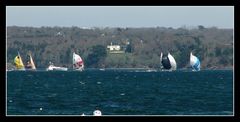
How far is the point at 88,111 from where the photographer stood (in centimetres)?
6838

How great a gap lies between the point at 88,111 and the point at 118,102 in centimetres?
1226

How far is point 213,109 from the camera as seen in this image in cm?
7250

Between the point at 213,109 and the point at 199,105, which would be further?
the point at 199,105

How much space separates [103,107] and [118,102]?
7.31 metres
